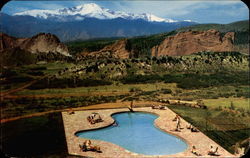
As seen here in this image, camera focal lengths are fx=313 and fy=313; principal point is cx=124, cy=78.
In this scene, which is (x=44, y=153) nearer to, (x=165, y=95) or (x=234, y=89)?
(x=165, y=95)

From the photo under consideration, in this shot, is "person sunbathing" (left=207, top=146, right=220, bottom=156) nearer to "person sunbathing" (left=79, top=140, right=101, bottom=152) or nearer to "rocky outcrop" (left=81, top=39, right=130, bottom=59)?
"person sunbathing" (left=79, top=140, right=101, bottom=152)

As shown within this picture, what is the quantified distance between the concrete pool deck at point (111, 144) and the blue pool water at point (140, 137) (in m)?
0.27

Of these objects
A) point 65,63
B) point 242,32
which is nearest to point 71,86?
point 65,63

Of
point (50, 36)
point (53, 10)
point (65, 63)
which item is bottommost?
point (65, 63)

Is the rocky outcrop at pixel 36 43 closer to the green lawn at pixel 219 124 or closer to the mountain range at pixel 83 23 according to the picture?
the mountain range at pixel 83 23

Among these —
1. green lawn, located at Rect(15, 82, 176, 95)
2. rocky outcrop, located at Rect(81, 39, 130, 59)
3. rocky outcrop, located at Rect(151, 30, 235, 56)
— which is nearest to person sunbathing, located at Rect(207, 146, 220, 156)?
green lawn, located at Rect(15, 82, 176, 95)

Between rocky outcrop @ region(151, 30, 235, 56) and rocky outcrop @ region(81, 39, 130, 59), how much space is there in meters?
3.53

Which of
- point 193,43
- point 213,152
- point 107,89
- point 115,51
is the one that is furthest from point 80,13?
point 213,152

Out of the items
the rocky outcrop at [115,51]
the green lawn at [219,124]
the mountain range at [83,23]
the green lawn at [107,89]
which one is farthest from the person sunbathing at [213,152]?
the rocky outcrop at [115,51]

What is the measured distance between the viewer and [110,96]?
783 inches

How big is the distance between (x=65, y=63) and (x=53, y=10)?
4.50 meters

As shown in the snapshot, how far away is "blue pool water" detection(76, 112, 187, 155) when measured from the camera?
36.4ft

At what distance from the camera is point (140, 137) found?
12492 millimetres

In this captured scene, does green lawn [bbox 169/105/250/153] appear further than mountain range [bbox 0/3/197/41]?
No
